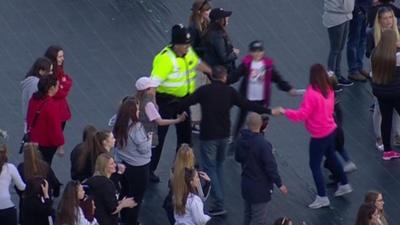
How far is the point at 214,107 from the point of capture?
1260cm

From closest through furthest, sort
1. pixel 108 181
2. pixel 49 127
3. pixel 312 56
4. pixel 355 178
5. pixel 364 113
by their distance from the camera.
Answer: pixel 108 181 < pixel 49 127 < pixel 355 178 < pixel 364 113 < pixel 312 56

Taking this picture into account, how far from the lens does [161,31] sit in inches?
651

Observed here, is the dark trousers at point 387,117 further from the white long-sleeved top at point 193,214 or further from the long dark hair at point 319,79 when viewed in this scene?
the white long-sleeved top at point 193,214

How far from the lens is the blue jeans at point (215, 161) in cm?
1270

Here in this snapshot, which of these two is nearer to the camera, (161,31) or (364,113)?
(364,113)

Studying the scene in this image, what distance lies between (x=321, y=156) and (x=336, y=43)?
279cm

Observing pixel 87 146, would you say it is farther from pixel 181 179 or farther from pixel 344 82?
pixel 344 82

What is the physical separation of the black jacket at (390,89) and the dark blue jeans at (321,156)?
1118mm

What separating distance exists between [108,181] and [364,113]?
4.70 metres

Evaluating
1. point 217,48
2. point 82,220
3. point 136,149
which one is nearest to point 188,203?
point 136,149

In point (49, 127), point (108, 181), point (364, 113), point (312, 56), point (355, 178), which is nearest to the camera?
point (108, 181)

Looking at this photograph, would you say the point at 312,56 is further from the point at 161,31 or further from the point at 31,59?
the point at 31,59

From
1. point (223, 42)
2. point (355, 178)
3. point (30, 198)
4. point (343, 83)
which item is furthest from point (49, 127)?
point (343, 83)

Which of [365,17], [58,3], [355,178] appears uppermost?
[58,3]
